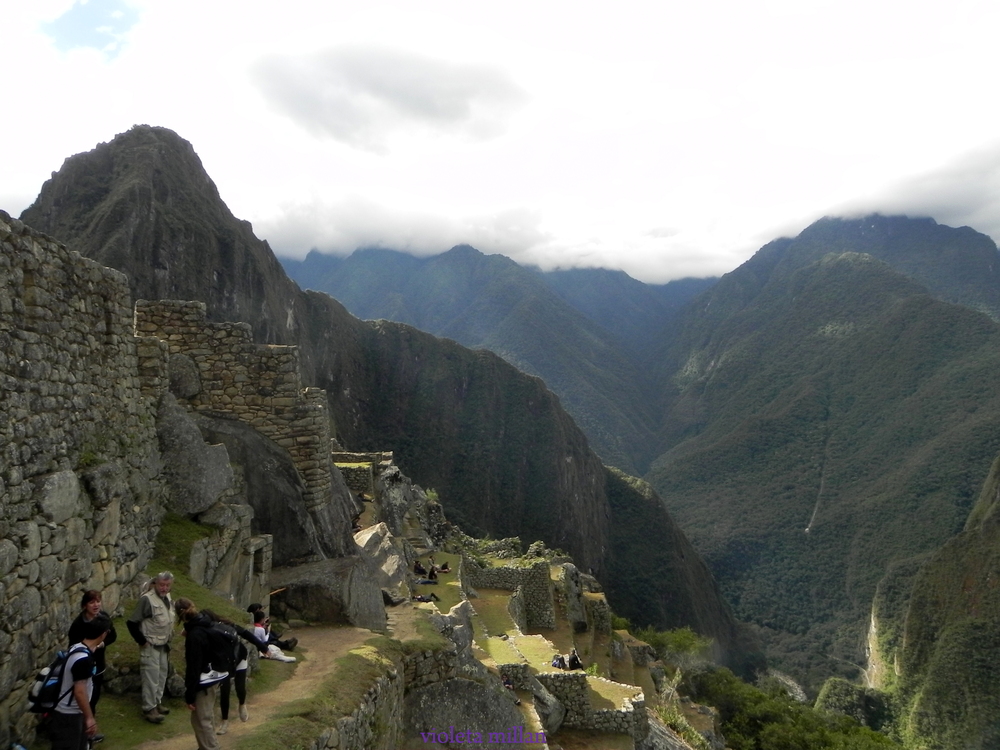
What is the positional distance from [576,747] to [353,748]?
30.8 ft

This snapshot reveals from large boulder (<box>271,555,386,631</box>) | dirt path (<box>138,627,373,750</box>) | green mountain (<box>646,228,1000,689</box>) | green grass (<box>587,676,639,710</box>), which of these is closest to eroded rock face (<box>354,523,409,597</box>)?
large boulder (<box>271,555,386,631</box>)

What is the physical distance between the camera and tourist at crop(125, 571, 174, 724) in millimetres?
5531

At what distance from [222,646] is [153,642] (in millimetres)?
637

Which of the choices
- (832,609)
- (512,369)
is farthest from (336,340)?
(832,609)

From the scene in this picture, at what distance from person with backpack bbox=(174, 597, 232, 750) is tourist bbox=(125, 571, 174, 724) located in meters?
0.20

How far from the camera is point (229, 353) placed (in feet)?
35.2

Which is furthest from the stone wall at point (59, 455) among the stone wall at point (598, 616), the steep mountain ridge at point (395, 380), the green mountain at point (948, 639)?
the green mountain at point (948, 639)

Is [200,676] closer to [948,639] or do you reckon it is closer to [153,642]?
[153,642]

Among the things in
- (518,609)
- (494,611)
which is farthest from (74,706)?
(518,609)

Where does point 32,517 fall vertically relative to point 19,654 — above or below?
above

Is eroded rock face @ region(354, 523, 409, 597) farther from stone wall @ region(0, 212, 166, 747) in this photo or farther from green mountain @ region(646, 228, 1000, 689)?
green mountain @ region(646, 228, 1000, 689)

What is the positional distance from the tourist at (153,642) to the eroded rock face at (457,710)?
146 inches

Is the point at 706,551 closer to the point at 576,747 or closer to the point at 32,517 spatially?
the point at 576,747

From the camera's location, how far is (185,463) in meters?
8.66
